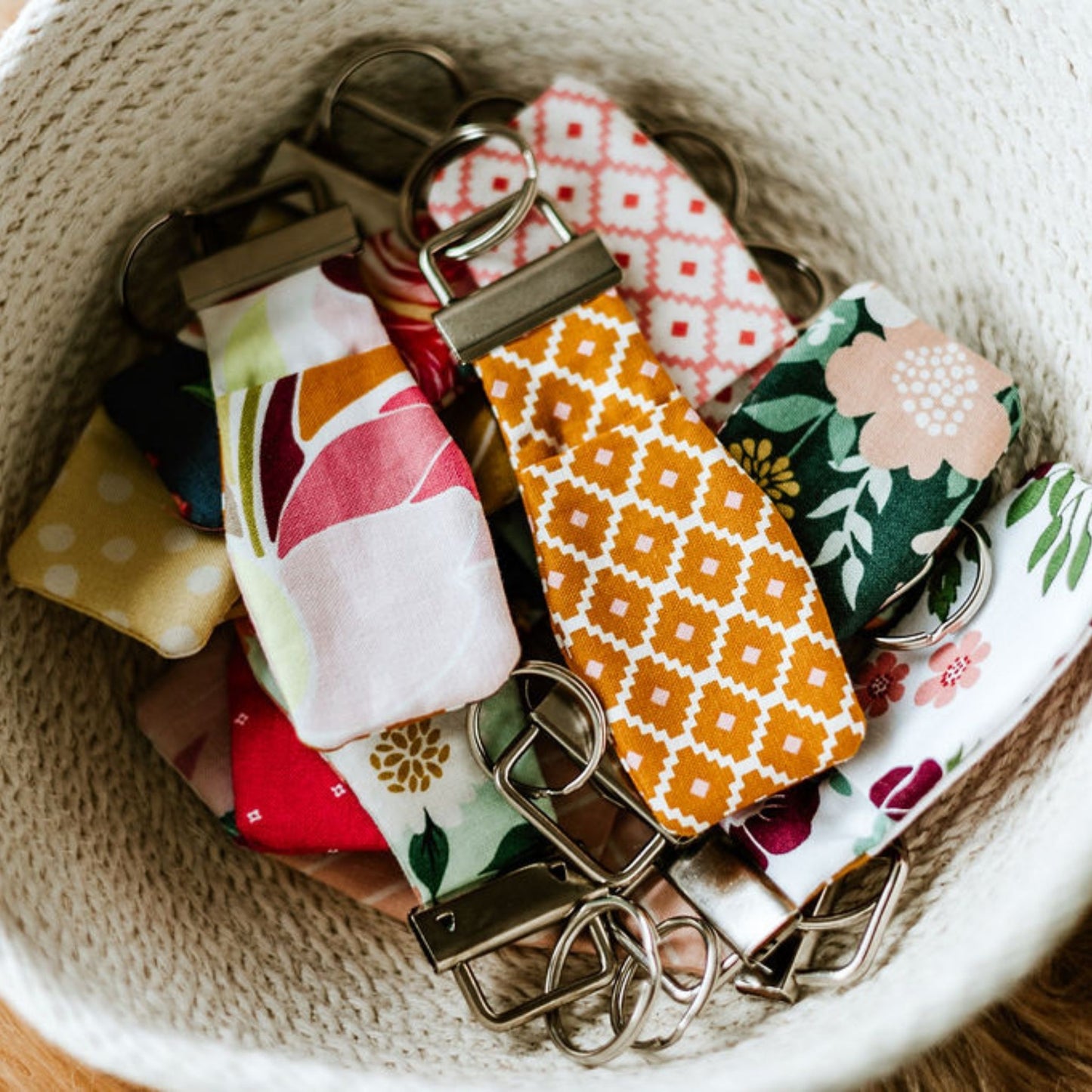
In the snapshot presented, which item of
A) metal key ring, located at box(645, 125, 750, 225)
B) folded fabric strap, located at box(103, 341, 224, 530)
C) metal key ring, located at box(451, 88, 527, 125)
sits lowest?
metal key ring, located at box(645, 125, 750, 225)

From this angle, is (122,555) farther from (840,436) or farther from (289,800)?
(840,436)

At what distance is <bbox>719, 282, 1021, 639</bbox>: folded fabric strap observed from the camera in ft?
1.78

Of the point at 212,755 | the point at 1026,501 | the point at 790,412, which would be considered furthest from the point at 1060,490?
the point at 212,755

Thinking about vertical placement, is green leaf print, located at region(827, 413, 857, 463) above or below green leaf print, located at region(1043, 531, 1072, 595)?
above

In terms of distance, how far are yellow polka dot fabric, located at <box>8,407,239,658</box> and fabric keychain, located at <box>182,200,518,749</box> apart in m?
0.04

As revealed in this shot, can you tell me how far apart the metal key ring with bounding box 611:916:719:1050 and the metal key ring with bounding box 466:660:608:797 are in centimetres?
9

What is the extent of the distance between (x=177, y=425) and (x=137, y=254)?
10 cm

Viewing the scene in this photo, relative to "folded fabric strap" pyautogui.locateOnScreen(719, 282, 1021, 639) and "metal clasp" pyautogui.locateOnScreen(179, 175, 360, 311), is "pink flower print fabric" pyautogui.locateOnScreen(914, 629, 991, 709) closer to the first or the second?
"folded fabric strap" pyautogui.locateOnScreen(719, 282, 1021, 639)

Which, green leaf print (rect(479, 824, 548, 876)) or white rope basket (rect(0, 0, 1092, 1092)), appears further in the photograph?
green leaf print (rect(479, 824, 548, 876))

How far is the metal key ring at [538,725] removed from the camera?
527 mm

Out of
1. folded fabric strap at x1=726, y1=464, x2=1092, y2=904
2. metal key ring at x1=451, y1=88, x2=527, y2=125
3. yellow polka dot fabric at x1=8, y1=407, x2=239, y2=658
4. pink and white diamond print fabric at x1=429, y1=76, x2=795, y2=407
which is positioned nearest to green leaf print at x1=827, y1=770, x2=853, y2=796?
folded fabric strap at x1=726, y1=464, x2=1092, y2=904

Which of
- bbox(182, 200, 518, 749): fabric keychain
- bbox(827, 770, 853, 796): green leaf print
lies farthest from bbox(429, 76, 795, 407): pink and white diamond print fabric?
bbox(827, 770, 853, 796): green leaf print

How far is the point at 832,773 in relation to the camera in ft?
1.83

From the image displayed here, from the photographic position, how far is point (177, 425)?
0.56m
